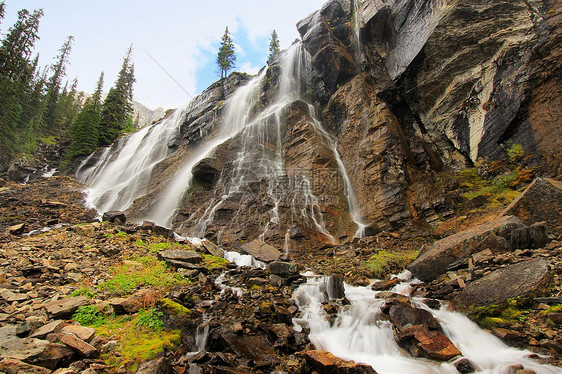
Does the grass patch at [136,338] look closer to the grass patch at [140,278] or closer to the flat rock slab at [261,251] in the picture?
the grass patch at [140,278]

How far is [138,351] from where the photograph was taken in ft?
14.0

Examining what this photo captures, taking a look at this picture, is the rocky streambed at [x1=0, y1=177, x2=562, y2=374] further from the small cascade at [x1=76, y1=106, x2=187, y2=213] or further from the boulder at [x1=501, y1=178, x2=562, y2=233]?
the small cascade at [x1=76, y1=106, x2=187, y2=213]

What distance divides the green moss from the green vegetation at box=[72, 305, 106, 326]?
44.3 inches

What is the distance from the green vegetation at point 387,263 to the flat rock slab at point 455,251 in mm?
1379

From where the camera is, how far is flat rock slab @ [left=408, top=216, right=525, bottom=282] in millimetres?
7965

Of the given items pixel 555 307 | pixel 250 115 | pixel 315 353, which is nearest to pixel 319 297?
pixel 315 353

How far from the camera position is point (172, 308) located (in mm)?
5832

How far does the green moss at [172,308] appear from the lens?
18.9 feet

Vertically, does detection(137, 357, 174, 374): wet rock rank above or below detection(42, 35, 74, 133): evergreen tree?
below

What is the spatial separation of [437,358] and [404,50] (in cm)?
2226

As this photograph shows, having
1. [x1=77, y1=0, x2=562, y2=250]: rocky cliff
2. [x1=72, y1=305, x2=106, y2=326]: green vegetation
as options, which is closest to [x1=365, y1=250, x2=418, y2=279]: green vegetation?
[x1=77, y1=0, x2=562, y2=250]: rocky cliff

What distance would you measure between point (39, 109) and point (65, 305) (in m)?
58.4

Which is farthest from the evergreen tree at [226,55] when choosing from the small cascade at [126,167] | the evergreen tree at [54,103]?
the evergreen tree at [54,103]

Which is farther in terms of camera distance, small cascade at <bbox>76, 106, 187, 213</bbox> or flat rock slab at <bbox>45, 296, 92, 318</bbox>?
small cascade at <bbox>76, 106, 187, 213</bbox>
